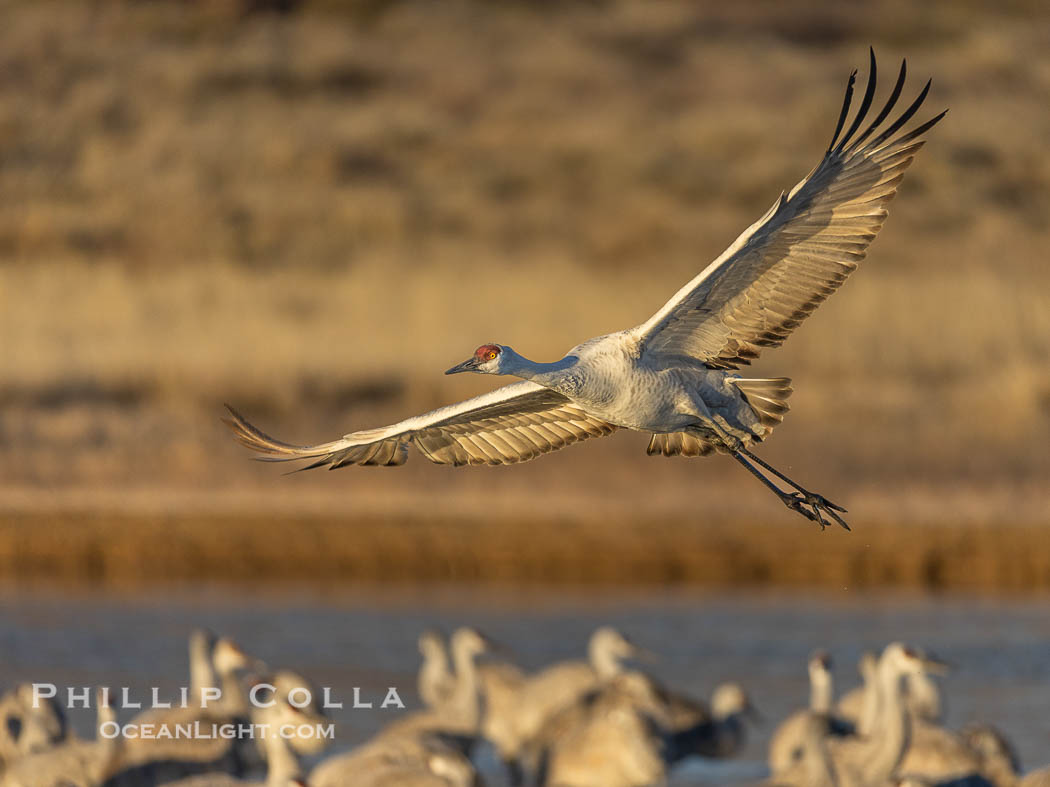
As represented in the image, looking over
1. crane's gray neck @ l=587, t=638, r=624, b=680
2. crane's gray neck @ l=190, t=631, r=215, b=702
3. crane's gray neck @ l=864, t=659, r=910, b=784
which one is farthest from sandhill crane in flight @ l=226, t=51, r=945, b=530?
crane's gray neck @ l=587, t=638, r=624, b=680

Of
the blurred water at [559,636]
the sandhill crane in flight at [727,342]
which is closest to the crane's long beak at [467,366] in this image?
the sandhill crane in flight at [727,342]

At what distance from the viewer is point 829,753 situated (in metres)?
11.6

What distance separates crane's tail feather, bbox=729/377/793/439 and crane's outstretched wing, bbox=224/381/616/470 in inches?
26.4

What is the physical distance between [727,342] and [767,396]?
0.33 m

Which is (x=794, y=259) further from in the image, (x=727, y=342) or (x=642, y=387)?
(x=642, y=387)

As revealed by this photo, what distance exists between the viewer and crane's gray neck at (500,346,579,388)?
8.00 metres

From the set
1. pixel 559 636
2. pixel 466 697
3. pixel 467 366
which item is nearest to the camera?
pixel 467 366

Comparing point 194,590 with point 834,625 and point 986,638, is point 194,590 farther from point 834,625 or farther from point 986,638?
point 986,638

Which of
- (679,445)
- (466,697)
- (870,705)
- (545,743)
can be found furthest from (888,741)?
(679,445)

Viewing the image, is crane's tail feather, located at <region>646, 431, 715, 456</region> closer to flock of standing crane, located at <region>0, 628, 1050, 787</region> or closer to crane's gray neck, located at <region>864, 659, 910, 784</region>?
flock of standing crane, located at <region>0, 628, 1050, 787</region>

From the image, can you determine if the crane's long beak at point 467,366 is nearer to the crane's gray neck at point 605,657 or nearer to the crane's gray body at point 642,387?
the crane's gray body at point 642,387

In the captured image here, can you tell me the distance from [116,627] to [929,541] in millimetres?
13535

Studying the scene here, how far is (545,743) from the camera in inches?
506

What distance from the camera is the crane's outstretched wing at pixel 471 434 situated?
8.79 meters
